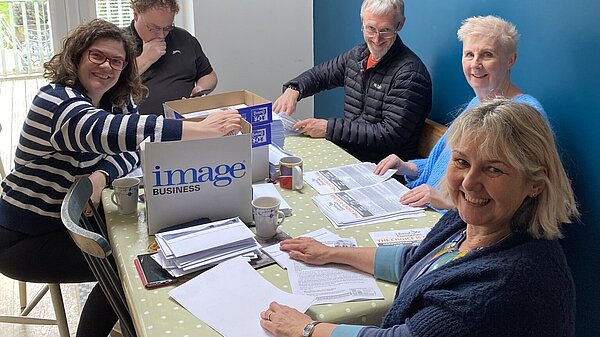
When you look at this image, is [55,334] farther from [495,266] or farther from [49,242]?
[495,266]

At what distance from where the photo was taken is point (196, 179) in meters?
1.68

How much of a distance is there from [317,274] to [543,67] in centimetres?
117

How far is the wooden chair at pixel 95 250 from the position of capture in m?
1.38

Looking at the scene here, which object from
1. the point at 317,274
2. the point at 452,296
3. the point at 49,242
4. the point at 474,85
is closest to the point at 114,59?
the point at 49,242

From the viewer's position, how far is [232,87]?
388cm

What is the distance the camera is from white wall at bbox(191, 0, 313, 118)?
371cm

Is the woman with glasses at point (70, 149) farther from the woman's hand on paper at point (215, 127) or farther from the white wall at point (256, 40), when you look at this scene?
the white wall at point (256, 40)

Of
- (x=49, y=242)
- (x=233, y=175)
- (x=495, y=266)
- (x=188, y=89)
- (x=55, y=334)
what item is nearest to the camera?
(x=495, y=266)

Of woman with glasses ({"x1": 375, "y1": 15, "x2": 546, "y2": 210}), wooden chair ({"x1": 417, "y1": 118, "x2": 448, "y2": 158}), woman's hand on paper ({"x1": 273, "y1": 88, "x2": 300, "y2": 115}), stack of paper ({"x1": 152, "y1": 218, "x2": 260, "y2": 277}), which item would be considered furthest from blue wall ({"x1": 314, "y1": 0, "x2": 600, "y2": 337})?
stack of paper ({"x1": 152, "y1": 218, "x2": 260, "y2": 277})

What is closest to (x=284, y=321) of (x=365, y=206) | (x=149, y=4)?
(x=365, y=206)

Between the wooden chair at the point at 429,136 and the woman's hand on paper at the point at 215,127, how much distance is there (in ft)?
3.71

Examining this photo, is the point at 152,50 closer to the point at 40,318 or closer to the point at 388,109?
the point at 388,109

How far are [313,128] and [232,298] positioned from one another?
137cm

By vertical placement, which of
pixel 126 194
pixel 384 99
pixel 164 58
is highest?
pixel 164 58
